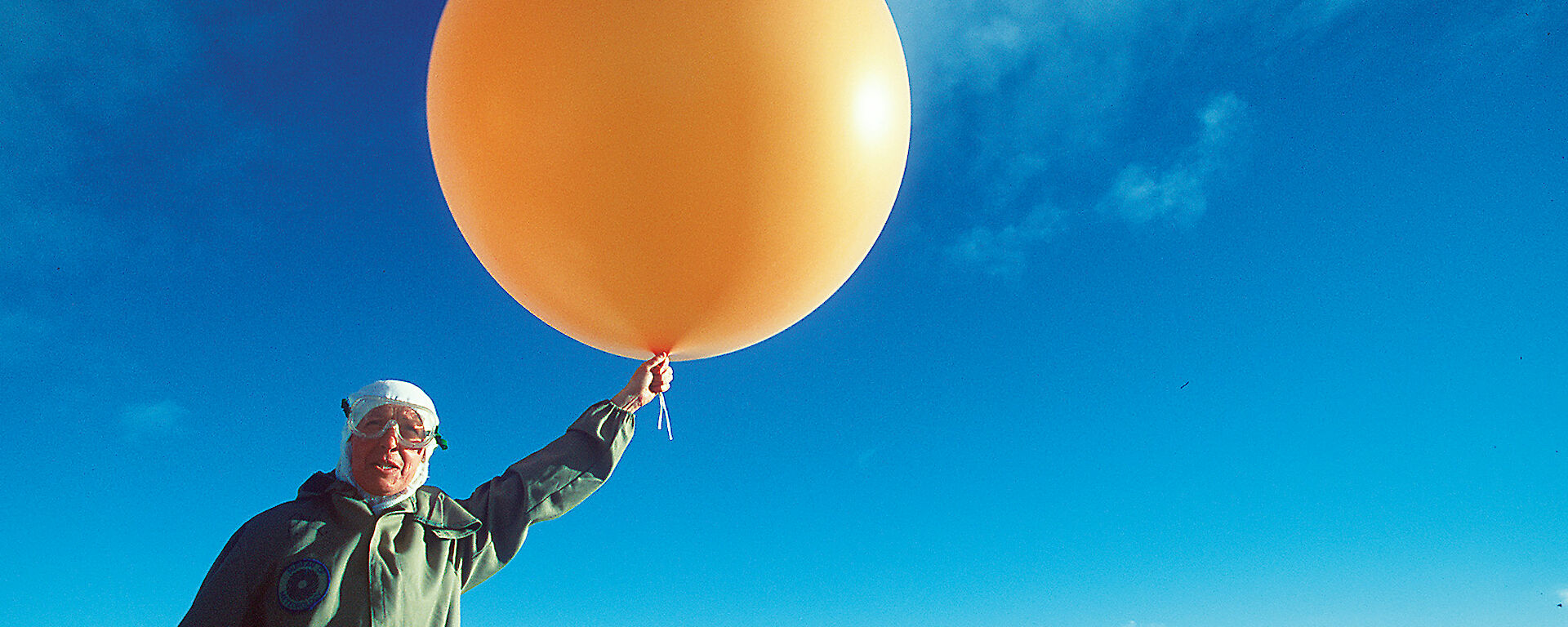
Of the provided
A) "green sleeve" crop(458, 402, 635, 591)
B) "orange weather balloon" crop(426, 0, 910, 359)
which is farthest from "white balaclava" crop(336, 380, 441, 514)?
"orange weather balloon" crop(426, 0, 910, 359)

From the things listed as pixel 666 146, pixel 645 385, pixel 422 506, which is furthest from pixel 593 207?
pixel 422 506

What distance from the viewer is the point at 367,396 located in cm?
249

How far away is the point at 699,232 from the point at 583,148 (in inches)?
14.6

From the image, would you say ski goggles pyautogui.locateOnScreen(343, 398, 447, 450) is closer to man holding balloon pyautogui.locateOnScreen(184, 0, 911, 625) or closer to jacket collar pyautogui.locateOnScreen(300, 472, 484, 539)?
man holding balloon pyautogui.locateOnScreen(184, 0, 911, 625)

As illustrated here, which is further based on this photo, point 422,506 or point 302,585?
point 422,506

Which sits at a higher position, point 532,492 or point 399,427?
point 399,427

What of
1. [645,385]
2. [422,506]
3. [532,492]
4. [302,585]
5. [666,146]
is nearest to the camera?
[302,585]

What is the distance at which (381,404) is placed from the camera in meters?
2.49

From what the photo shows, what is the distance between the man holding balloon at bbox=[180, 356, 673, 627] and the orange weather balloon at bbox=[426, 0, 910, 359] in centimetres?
43

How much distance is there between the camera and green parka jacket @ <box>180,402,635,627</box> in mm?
2205

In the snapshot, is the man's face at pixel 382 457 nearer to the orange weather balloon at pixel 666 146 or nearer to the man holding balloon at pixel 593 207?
the man holding balloon at pixel 593 207

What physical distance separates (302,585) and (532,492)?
603 mm

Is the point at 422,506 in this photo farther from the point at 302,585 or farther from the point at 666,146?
the point at 666,146

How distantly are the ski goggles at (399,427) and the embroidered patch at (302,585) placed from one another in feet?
1.19
